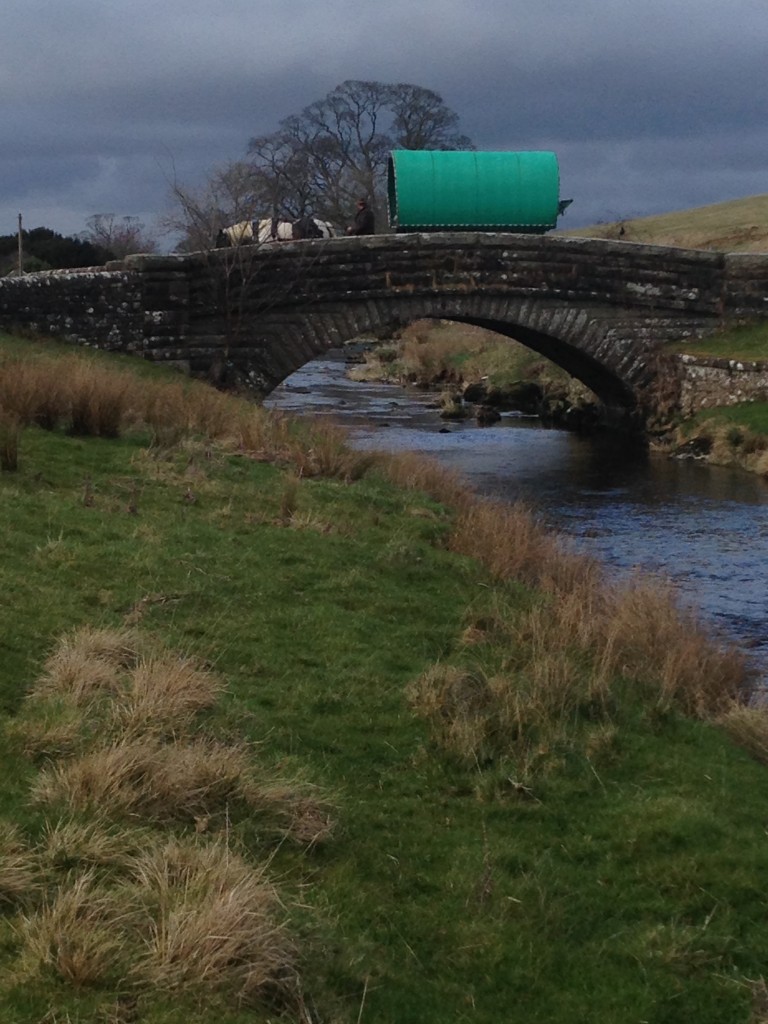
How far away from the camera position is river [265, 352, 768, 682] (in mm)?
14930

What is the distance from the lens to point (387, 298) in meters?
27.3

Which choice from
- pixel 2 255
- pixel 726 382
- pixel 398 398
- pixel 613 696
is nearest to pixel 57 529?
pixel 613 696

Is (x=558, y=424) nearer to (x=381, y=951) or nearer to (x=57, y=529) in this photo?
(x=57, y=529)

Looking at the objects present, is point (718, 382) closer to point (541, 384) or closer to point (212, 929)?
point (541, 384)

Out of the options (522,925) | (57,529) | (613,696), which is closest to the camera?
(522,925)

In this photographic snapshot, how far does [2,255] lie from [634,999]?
173 feet

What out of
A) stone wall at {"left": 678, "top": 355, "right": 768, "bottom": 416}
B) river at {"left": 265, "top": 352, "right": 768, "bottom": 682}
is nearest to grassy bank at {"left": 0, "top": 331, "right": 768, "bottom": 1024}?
river at {"left": 265, "top": 352, "right": 768, "bottom": 682}

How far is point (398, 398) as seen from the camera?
4022 cm

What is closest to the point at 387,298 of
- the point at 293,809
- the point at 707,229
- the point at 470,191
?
the point at 470,191

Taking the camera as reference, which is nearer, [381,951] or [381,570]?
[381,951]

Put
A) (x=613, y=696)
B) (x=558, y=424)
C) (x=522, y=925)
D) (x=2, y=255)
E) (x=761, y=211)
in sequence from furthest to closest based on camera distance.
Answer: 1. (x=761, y=211)
2. (x=2, y=255)
3. (x=558, y=424)
4. (x=613, y=696)
5. (x=522, y=925)

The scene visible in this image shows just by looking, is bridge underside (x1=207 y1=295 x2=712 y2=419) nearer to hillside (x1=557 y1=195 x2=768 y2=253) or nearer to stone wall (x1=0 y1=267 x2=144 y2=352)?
stone wall (x1=0 y1=267 x2=144 y2=352)

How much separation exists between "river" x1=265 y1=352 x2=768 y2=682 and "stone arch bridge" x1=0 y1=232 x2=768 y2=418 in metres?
2.48

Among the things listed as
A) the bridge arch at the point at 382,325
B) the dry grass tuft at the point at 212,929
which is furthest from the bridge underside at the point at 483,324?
the dry grass tuft at the point at 212,929
